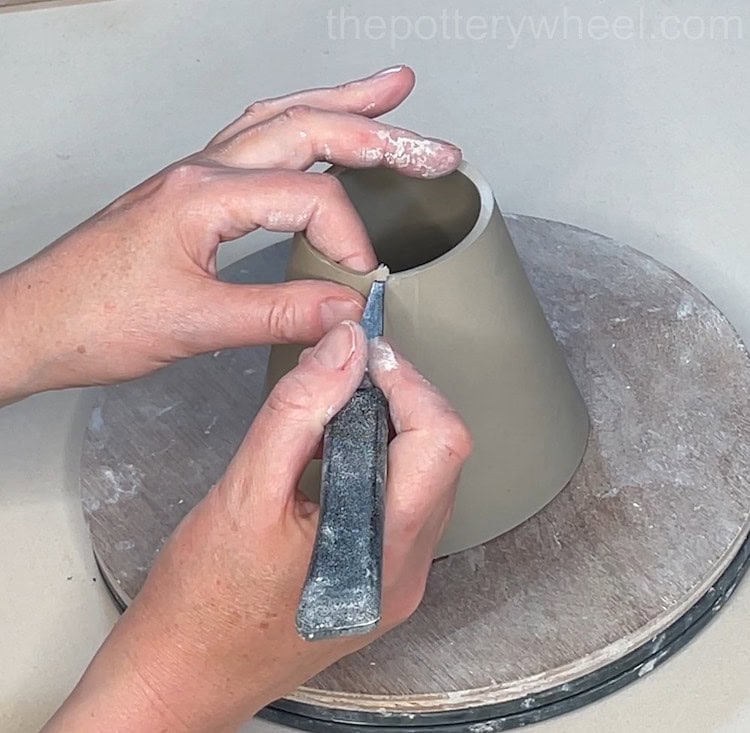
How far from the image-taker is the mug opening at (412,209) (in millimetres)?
755

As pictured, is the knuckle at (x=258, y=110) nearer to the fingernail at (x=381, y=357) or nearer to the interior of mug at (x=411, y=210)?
the interior of mug at (x=411, y=210)

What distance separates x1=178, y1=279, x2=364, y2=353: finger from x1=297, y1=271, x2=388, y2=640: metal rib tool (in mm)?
70

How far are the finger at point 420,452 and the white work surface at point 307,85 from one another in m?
0.31

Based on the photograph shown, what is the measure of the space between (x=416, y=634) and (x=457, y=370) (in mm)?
166

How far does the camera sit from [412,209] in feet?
2.53

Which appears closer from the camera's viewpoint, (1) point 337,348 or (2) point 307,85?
(1) point 337,348

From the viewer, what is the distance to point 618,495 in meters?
0.78

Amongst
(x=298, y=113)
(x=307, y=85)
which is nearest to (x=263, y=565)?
(x=298, y=113)

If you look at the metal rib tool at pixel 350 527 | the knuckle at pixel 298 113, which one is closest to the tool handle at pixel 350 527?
the metal rib tool at pixel 350 527

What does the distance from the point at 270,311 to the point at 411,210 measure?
0.15 metres

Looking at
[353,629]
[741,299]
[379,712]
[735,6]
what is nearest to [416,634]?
[379,712]

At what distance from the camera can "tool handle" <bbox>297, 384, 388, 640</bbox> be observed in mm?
456

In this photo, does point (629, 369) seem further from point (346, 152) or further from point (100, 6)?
point (100, 6)

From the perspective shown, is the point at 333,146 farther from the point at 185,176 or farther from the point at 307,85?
the point at 307,85
